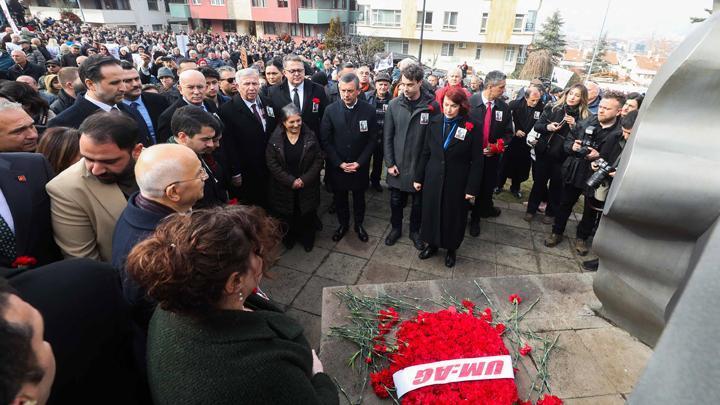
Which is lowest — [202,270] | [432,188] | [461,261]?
[461,261]

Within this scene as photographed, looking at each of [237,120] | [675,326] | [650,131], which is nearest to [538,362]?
[650,131]

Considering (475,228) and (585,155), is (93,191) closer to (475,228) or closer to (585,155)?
(475,228)

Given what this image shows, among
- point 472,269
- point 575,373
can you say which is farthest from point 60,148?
point 472,269

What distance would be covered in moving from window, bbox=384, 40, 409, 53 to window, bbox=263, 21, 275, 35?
42.0ft

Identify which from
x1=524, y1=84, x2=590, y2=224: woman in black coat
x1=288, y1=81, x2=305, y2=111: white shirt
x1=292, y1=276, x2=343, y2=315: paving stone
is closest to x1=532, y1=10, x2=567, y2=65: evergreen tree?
x1=524, y1=84, x2=590, y2=224: woman in black coat

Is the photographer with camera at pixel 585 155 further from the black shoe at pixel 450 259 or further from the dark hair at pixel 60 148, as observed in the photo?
the dark hair at pixel 60 148

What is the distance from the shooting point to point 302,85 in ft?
17.0

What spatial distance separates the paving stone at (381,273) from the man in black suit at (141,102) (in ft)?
9.11

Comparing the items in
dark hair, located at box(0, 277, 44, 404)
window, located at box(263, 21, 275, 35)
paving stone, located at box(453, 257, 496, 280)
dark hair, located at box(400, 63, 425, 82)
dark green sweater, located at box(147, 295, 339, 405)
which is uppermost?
window, located at box(263, 21, 275, 35)

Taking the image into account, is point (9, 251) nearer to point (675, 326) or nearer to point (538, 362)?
point (675, 326)

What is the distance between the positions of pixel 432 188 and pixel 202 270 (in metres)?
3.28

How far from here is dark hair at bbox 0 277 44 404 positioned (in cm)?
81

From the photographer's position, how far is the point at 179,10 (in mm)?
42531

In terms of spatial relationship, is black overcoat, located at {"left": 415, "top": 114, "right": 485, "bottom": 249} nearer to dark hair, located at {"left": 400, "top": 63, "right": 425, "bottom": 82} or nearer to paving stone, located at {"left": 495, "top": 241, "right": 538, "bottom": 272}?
dark hair, located at {"left": 400, "top": 63, "right": 425, "bottom": 82}
